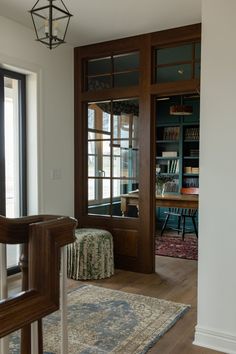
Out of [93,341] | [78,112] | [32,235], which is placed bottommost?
[93,341]

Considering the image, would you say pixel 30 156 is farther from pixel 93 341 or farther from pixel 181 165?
pixel 181 165

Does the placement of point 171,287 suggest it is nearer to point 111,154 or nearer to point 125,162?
point 125,162

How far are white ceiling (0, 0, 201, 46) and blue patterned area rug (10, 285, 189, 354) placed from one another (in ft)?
8.74

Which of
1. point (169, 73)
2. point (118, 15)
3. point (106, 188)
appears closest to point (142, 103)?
point (169, 73)

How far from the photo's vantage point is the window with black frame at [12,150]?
3.80m

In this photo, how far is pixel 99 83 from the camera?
4.54 meters

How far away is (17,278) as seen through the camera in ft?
12.7

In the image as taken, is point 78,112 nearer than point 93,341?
No

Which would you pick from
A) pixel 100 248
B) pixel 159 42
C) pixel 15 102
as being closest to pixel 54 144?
pixel 15 102

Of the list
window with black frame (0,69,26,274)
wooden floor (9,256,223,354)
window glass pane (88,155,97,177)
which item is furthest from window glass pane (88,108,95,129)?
wooden floor (9,256,223,354)

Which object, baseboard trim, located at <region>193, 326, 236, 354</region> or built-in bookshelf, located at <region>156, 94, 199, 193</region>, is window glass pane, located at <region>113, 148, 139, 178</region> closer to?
baseboard trim, located at <region>193, 326, 236, 354</region>

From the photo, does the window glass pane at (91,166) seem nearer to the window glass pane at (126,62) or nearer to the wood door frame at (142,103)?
the wood door frame at (142,103)

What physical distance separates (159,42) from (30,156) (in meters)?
1.91

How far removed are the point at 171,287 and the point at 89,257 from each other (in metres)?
0.92
